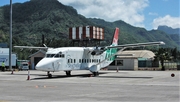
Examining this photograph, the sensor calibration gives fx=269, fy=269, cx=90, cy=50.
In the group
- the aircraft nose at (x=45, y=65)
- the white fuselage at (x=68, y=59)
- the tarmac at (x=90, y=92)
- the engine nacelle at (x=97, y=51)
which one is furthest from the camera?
the engine nacelle at (x=97, y=51)

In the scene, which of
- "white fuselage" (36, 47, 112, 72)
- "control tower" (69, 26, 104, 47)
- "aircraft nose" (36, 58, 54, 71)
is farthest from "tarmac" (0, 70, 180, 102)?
"control tower" (69, 26, 104, 47)

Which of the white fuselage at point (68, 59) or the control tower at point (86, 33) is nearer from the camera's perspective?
the white fuselage at point (68, 59)

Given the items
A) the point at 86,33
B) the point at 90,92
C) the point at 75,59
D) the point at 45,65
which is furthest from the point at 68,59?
the point at 86,33

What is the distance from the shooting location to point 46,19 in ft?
631

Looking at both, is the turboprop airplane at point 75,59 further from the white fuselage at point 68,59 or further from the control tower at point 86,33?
the control tower at point 86,33

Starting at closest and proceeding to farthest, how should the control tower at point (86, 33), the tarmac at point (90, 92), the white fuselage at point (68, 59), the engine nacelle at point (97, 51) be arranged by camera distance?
the tarmac at point (90, 92) < the white fuselage at point (68, 59) < the engine nacelle at point (97, 51) < the control tower at point (86, 33)

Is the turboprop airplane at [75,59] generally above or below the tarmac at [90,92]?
above

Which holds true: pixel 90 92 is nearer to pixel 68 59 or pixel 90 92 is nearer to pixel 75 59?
pixel 68 59

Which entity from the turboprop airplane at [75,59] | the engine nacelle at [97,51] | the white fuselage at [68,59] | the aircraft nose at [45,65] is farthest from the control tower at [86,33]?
the aircraft nose at [45,65]

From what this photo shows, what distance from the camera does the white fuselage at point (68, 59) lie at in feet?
89.8

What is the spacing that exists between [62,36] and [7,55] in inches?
4909

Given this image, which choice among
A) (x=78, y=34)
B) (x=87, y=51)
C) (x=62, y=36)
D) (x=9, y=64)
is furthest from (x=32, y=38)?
(x=87, y=51)

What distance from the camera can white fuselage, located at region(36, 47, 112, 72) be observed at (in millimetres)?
27364

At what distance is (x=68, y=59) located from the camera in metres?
30.0
